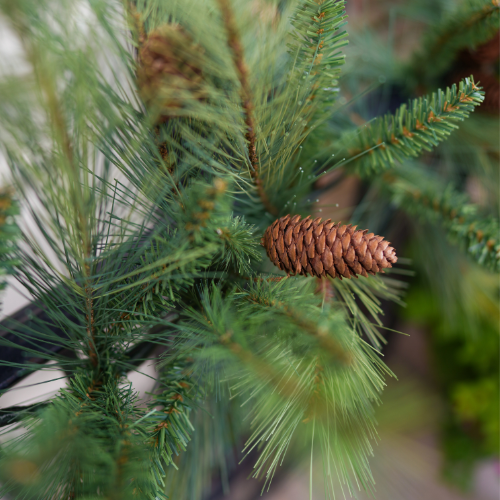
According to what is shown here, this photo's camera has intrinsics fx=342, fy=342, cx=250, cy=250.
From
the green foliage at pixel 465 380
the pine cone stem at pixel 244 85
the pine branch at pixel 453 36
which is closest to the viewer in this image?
the pine cone stem at pixel 244 85

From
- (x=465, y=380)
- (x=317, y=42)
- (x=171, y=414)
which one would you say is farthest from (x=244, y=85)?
(x=465, y=380)

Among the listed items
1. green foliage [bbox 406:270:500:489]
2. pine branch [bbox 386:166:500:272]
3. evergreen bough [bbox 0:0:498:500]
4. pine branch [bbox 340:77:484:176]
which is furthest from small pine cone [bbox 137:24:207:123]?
green foliage [bbox 406:270:500:489]

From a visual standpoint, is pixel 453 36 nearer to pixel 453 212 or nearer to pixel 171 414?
pixel 453 212

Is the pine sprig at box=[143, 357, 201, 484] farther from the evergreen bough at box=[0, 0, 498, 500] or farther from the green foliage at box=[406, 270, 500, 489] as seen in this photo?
the green foliage at box=[406, 270, 500, 489]

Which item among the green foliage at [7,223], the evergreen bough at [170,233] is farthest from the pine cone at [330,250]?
the green foliage at [7,223]

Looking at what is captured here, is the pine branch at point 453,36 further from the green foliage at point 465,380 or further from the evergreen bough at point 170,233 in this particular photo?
the green foliage at point 465,380

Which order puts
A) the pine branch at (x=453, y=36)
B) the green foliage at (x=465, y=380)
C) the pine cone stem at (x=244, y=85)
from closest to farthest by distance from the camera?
1. the pine cone stem at (x=244, y=85)
2. the pine branch at (x=453, y=36)
3. the green foliage at (x=465, y=380)

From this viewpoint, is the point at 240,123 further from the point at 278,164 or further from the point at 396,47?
the point at 396,47
